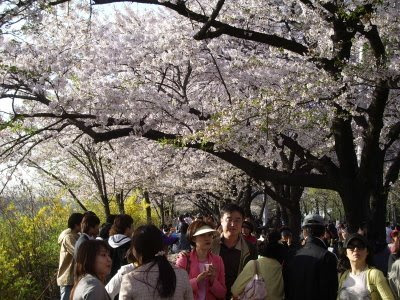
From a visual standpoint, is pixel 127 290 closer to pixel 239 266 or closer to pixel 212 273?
pixel 212 273

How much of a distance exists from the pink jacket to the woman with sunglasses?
3.49 feet

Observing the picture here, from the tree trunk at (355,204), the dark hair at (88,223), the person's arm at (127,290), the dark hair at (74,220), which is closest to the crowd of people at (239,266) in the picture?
the person's arm at (127,290)

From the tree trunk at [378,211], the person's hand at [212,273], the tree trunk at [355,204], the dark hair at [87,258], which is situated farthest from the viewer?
the tree trunk at [378,211]

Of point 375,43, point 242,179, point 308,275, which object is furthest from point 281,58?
point 242,179

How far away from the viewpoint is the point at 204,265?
438cm

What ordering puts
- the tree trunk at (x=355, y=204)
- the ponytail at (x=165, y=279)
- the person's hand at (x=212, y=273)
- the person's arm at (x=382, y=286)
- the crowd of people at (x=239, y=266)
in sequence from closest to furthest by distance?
1. the ponytail at (x=165, y=279)
2. the crowd of people at (x=239, y=266)
3. the person's hand at (x=212, y=273)
4. the person's arm at (x=382, y=286)
5. the tree trunk at (x=355, y=204)

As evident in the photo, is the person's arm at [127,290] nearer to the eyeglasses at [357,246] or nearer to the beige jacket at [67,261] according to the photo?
the eyeglasses at [357,246]

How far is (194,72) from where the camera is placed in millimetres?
13250

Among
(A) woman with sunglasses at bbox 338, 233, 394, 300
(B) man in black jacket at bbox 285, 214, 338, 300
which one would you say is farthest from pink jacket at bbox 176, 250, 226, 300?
(A) woman with sunglasses at bbox 338, 233, 394, 300

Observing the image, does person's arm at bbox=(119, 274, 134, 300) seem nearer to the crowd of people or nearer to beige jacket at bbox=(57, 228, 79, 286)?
the crowd of people

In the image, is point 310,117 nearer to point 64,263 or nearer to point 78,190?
point 64,263

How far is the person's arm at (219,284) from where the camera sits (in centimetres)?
438

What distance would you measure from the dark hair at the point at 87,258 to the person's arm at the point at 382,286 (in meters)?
2.22

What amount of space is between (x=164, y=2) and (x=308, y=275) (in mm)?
4784
